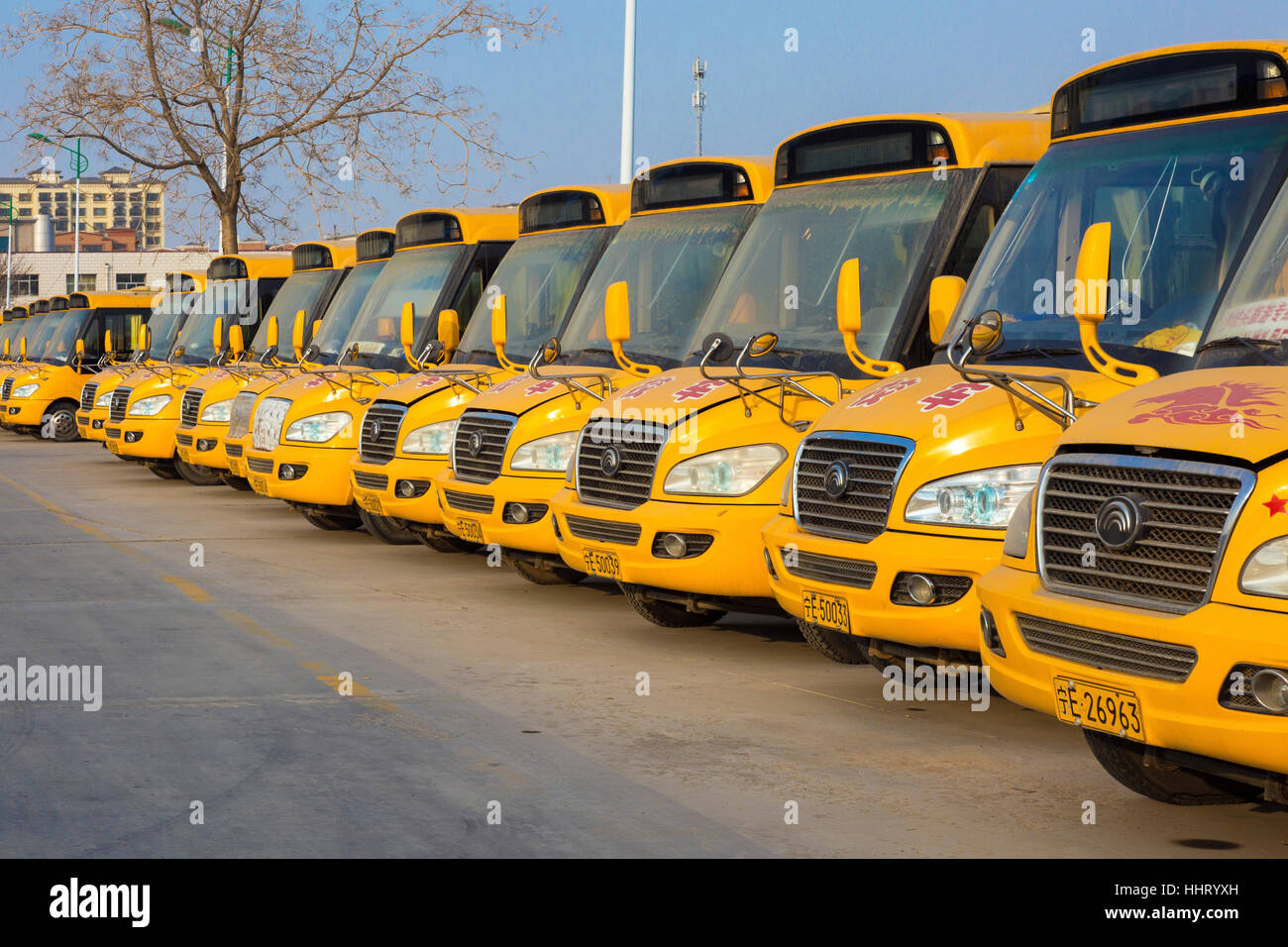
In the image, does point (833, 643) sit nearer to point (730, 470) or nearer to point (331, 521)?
point (730, 470)

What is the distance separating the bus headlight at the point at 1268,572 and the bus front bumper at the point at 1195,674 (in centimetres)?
6

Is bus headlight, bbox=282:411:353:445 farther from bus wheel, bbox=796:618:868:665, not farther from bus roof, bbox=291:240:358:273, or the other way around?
bus wheel, bbox=796:618:868:665

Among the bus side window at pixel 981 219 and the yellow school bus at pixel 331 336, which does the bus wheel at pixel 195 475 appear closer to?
the yellow school bus at pixel 331 336

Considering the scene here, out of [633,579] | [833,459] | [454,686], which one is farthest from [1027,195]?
[454,686]

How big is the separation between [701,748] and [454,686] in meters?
1.71

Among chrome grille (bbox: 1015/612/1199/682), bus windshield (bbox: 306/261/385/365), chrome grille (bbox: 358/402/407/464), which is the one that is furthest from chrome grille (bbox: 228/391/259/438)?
chrome grille (bbox: 1015/612/1199/682)

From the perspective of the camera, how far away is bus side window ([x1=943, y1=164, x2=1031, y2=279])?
912cm

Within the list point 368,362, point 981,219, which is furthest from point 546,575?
point 368,362

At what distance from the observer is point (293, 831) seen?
5.73 metres

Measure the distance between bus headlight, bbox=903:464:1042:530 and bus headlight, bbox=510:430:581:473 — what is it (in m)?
3.96

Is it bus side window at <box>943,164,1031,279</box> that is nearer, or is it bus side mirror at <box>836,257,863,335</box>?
bus side mirror at <box>836,257,863,335</box>

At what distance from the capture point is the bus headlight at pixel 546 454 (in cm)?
1081
